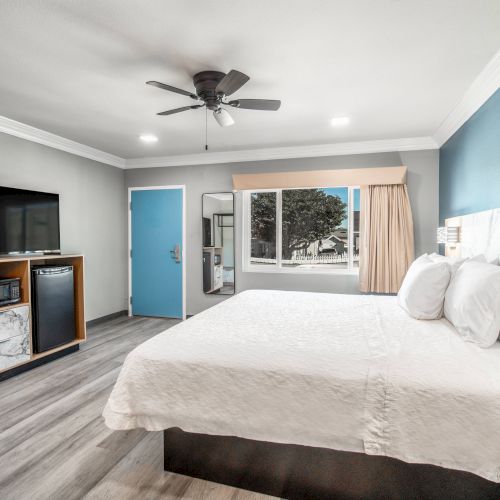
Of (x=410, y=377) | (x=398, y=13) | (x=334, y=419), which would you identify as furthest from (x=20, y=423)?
(x=398, y=13)

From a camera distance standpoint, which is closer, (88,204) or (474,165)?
(474,165)

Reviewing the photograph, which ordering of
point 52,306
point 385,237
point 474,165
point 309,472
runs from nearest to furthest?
1. point 309,472
2. point 474,165
3. point 52,306
4. point 385,237

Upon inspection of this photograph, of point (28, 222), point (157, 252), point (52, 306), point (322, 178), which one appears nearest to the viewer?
point (52, 306)

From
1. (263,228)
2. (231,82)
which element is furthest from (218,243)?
(231,82)

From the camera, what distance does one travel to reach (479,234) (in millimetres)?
2674

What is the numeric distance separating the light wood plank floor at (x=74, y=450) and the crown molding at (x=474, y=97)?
2996mm

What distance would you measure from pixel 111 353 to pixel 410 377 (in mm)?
3149

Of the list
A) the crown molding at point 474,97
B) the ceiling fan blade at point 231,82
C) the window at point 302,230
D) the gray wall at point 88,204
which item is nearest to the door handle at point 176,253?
the gray wall at point 88,204

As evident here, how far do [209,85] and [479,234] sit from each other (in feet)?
7.69

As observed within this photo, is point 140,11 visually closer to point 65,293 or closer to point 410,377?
point 410,377

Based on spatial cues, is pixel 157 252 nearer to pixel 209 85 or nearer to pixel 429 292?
pixel 209 85

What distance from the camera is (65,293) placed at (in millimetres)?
3584

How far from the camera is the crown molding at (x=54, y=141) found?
351cm

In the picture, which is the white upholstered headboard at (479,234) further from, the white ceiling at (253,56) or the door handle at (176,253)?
the door handle at (176,253)
